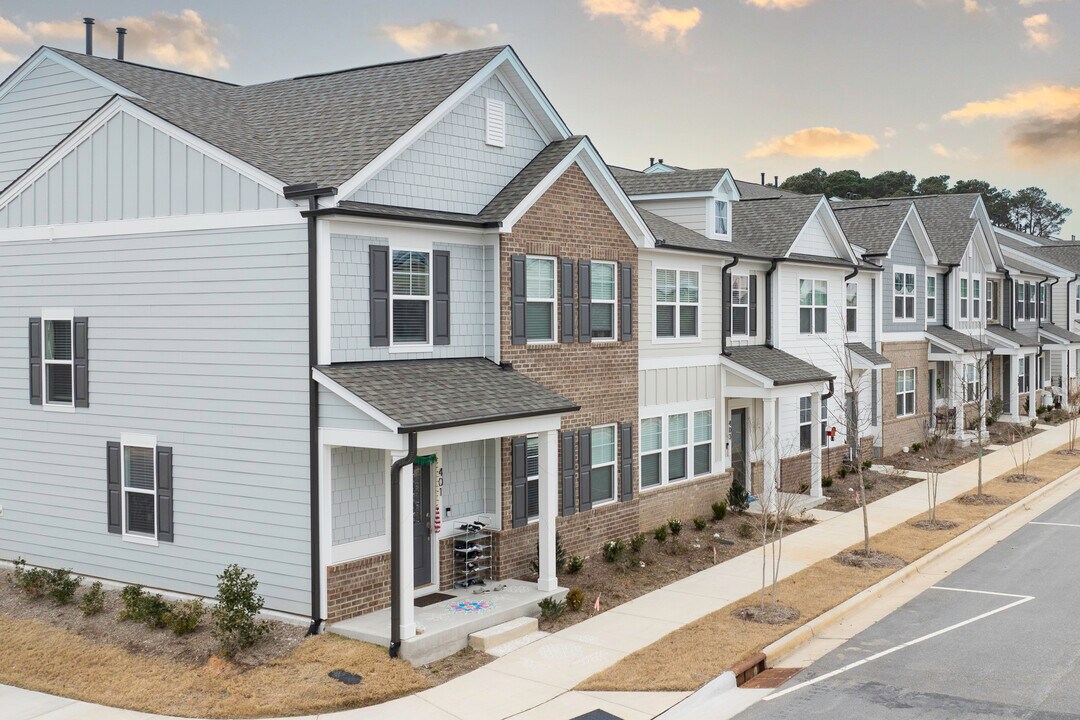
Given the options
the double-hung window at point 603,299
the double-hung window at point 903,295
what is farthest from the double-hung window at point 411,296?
the double-hung window at point 903,295

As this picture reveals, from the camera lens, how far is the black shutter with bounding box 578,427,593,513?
1900 centimetres

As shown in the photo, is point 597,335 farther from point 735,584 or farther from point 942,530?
point 942,530

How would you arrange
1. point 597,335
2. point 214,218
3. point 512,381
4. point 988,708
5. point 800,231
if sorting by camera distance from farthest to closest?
1. point 800,231
2. point 597,335
3. point 512,381
4. point 214,218
5. point 988,708

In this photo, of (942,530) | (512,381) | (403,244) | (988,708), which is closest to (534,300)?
(512,381)

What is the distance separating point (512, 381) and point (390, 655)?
5.19 m

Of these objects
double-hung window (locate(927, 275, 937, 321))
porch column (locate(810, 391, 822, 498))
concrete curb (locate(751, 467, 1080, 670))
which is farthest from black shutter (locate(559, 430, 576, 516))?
double-hung window (locate(927, 275, 937, 321))

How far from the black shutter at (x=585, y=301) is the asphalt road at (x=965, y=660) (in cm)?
731

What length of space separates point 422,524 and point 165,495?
13.8 ft

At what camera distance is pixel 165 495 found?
53.1 feet

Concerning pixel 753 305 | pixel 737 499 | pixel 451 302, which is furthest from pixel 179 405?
pixel 753 305

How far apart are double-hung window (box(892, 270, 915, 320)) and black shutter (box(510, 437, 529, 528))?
66.9 ft

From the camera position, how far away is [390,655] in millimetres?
13555

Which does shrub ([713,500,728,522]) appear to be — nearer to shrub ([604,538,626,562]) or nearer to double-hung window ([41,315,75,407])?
shrub ([604,538,626,562])

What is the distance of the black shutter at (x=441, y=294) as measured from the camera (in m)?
16.4
